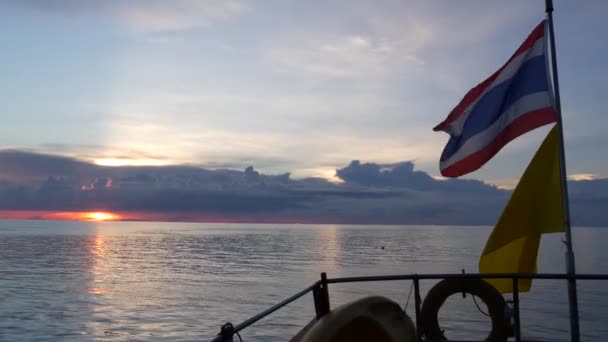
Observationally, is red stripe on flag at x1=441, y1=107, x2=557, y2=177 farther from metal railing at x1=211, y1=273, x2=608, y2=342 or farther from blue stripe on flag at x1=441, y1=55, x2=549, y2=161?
metal railing at x1=211, y1=273, x2=608, y2=342

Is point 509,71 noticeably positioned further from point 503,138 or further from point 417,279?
point 417,279

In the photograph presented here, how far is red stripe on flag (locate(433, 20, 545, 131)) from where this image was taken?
7.37m

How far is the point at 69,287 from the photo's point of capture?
5197 cm

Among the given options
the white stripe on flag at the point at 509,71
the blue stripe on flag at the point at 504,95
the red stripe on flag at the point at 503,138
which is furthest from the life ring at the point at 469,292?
the white stripe on flag at the point at 509,71

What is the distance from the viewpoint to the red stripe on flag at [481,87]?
737 cm

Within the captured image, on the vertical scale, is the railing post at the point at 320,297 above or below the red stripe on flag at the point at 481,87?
below

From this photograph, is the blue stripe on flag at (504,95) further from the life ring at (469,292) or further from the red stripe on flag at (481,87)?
the life ring at (469,292)

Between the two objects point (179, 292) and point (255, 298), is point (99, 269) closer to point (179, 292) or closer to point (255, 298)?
point (179, 292)

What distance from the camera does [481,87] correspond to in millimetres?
7988

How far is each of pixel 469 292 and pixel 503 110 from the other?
250cm

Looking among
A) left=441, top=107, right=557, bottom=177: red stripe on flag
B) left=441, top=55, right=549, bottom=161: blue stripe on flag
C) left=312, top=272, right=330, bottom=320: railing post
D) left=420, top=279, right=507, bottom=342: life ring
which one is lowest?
left=420, top=279, right=507, bottom=342: life ring

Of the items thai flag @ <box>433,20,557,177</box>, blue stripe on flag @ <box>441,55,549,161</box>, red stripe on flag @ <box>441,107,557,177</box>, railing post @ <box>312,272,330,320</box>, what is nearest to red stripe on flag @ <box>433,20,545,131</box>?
thai flag @ <box>433,20,557,177</box>

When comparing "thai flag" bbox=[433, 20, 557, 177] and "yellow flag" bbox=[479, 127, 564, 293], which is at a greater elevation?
"thai flag" bbox=[433, 20, 557, 177]

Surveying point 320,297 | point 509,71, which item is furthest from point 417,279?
point 509,71
